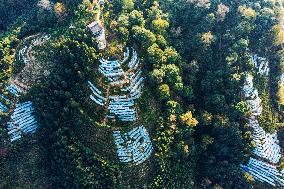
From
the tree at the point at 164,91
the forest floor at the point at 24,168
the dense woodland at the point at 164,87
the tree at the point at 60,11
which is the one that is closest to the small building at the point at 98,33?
the dense woodland at the point at 164,87

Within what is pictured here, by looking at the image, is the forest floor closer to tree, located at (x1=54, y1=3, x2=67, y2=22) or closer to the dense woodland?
the dense woodland

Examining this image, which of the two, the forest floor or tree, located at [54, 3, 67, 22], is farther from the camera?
tree, located at [54, 3, 67, 22]

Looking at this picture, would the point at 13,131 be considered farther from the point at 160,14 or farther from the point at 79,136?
the point at 160,14

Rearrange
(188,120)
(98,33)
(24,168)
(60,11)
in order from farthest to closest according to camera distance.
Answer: (60,11) < (188,120) < (98,33) < (24,168)

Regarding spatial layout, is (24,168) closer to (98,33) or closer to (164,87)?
(98,33)

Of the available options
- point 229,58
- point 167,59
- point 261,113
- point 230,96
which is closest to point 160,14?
point 167,59

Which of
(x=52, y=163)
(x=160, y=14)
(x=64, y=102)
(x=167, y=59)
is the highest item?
(x=160, y=14)

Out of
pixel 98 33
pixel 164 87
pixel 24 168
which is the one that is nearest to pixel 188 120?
pixel 164 87

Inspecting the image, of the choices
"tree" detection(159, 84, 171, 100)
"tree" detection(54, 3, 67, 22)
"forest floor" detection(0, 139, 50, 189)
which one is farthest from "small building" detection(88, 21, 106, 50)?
"forest floor" detection(0, 139, 50, 189)
